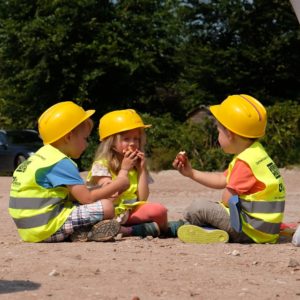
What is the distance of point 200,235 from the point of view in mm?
6047

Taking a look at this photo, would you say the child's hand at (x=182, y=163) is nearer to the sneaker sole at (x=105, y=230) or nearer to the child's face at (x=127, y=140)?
the child's face at (x=127, y=140)

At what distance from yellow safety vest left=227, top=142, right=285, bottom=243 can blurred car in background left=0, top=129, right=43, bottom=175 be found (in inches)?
589

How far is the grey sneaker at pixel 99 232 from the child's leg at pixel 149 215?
0.49m

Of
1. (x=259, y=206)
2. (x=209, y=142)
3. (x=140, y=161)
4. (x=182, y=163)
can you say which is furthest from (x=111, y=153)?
(x=209, y=142)

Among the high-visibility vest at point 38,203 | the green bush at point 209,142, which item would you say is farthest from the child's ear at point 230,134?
the green bush at point 209,142

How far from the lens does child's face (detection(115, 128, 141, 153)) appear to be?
662cm

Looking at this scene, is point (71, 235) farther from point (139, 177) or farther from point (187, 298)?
point (187, 298)

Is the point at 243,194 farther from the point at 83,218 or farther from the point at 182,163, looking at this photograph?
the point at 83,218

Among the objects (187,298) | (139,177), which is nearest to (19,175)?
(139,177)

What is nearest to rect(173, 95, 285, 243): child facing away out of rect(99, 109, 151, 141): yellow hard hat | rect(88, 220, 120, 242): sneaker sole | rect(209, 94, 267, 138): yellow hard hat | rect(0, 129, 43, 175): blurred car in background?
rect(209, 94, 267, 138): yellow hard hat

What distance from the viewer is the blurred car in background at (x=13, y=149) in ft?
67.7

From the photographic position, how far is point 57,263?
16.0 ft

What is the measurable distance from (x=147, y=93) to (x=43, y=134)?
18805 millimetres

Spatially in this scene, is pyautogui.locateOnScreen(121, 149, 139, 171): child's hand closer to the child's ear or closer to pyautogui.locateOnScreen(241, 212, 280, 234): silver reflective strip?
the child's ear
